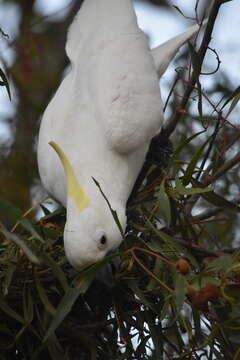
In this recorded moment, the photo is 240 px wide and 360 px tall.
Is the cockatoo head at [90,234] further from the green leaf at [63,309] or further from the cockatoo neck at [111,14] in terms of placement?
the cockatoo neck at [111,14]

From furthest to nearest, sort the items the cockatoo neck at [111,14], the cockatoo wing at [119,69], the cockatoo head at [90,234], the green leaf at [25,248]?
the cockatoo neck at [111,14], the cockatoo wing at [119,69], the cockatoo head at [90,234], the green leaf at [25,248]

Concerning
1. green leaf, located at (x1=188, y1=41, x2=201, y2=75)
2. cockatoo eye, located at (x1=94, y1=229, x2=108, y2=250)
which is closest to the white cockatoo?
cockatoo eye, located at (x1=94, y1=229, x2=108, y2=250)

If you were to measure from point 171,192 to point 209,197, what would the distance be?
104 millimetres

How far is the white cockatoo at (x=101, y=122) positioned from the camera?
142cm

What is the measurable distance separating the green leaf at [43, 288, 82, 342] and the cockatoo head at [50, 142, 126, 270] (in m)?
0.11

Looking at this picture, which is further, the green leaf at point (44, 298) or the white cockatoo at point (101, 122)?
the white cockatoo at point (101, 122)

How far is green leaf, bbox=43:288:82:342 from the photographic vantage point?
1193 mm

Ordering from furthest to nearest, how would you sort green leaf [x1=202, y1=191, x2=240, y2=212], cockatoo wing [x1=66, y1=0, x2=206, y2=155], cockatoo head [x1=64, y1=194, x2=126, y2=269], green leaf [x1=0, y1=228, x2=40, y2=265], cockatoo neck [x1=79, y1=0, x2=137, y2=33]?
cockatoo neck [x1=79, y1=0, x2=137, y2=33] < cockatoo wing [x1=66, y1=0, x2=206, y2=155] < green leaf [x1=202, y1=191, x2=240, y2=212] < cockatoo head [x1=64, y1=194, x2=126, y2=269] < green leaf [x1=0, y1=228, x2=40, y2=265]

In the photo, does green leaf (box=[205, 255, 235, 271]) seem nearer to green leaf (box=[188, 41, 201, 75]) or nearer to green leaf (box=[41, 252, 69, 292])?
green leaf (box=[41, 252, 69, 292])

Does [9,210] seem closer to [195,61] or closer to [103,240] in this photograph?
[103,240]

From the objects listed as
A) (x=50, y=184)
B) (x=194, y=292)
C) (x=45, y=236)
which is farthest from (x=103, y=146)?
(x=194, y=292)

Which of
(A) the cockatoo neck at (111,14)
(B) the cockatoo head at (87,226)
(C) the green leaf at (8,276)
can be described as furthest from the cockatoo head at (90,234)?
(A) the cockatoo neck at (111,14)

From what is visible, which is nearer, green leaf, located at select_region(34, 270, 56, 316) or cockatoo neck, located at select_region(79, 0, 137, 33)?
green leaf, located at select_region(34, 270, 56, 316)

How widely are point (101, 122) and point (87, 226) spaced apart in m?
A: 0.30
